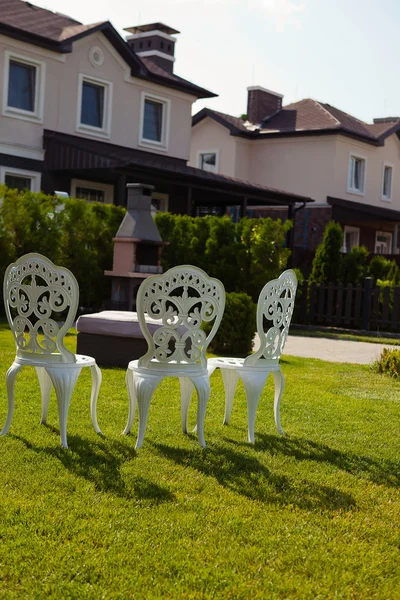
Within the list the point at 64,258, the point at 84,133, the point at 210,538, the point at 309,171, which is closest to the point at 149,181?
the point at 84,133

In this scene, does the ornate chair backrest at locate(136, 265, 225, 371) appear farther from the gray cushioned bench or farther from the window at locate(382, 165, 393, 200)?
the window at locate(382, 165, 393, 200)

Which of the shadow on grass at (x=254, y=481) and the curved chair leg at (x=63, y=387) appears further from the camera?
the curved chair leg at (x=63, y=387)

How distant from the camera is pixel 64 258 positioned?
50.6ft

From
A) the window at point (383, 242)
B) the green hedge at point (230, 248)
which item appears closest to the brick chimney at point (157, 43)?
the green hedge at point (230, 248)

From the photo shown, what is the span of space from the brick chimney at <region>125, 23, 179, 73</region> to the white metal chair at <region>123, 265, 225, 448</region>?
76.3 feet

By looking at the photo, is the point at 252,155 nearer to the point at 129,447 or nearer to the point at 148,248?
the point at 148,248

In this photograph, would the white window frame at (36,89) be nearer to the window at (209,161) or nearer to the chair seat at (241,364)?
the window at (209,161)

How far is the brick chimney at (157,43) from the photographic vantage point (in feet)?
90.2

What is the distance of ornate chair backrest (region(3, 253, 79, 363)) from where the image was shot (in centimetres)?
552

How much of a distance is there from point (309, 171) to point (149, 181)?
10.4 m

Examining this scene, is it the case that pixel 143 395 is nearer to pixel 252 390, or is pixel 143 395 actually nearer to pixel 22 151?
pixel 252 390

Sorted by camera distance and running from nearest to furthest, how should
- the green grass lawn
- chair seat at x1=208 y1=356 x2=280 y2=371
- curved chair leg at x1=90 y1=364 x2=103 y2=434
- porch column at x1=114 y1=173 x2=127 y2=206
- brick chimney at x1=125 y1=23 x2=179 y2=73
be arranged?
the green grass lawn < curved chair leg at x1=90 y1=364 x2=103 y2=434 < chair seat at x1=208 y1=356 x2=280 y2=371 < porch column at x1=114 y1=173 x2=127 y2=206 < brick chimney at x1=125 y1=23 x2=179 y2=73

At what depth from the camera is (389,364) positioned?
10047 millimetres

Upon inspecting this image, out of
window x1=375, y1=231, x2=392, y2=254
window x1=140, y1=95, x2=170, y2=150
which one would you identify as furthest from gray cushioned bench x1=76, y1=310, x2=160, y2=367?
window x1=375, y1=231, x2=392, y2=254
